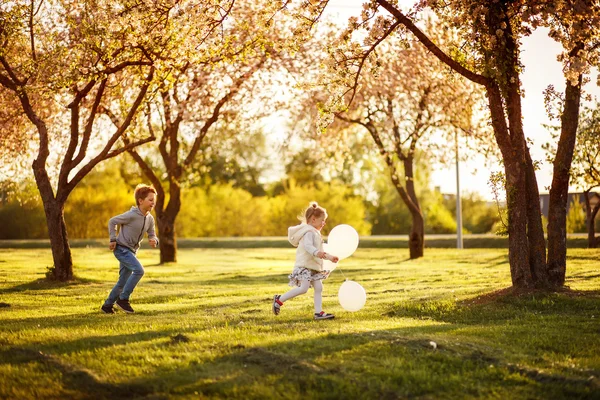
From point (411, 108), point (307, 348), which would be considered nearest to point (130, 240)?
point (307, 348)

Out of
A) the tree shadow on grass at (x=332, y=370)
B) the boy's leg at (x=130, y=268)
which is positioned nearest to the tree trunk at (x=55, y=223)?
the boy's leg at (x=130, y=268)

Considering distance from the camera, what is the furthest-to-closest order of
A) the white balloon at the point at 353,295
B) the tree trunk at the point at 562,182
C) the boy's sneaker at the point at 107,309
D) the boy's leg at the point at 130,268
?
the tree trunk at the point at 562,182 < the boy's sneaker at the point at 107,309 < the boy's leg at the point at 130,268 < the white balloon at the point at 353,295

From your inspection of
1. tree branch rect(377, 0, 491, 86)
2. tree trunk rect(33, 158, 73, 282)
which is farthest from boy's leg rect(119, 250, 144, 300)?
tree trunk rect(33, 158, 73, 282)

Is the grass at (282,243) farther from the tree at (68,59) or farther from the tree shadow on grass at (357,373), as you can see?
the tree shadow on grass at (357,373)

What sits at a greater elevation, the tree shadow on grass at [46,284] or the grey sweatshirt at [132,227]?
the grey sweatshirt at [132,227]

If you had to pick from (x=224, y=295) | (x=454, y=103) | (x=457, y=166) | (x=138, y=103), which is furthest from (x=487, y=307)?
(x=457, y=166)

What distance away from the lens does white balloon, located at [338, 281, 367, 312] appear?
9.41 meters

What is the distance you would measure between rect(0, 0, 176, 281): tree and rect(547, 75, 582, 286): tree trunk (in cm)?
705

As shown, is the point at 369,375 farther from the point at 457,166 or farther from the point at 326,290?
the point at 457,166

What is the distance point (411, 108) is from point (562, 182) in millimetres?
16082

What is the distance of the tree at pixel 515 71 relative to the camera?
10.9 m

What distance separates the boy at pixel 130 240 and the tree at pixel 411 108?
16358 millimetres

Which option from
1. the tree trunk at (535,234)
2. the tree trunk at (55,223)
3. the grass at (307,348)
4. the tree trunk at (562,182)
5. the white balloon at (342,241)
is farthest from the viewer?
the tree trunk at (55,223)

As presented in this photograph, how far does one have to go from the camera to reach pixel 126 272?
1060 cm
